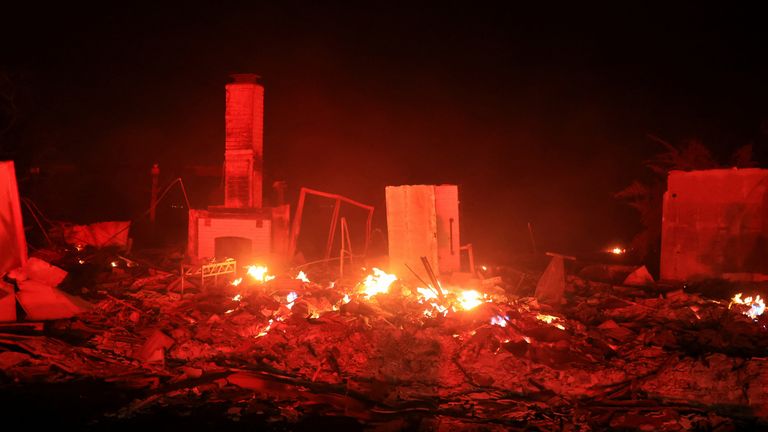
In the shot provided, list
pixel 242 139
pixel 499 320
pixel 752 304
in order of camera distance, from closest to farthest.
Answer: pixel 499 320, pixel 752 304, pixel 242 139

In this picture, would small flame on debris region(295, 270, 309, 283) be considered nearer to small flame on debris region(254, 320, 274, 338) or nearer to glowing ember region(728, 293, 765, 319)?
small flame on debris region(254, 320, 274, 338)

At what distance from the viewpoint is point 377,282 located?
12.1 m

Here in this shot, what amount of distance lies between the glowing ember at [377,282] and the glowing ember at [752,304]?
6.54 m

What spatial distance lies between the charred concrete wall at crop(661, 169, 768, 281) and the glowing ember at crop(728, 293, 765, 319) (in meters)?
1.23

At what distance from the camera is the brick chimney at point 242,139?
13.9m

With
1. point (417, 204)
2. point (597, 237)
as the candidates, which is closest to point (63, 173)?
point (417, 204)

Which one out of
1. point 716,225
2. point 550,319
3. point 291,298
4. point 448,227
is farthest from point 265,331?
point 716,225

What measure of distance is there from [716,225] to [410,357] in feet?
26.5

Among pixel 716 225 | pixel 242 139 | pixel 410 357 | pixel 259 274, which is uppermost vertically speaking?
pixel 242 139

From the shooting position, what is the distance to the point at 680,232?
12461mm

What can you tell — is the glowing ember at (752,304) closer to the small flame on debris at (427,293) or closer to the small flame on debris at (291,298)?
the small flame on debris at (427,293)

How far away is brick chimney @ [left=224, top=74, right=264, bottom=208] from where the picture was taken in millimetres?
13930

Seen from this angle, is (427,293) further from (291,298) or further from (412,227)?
(291,298)

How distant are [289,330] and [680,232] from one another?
8.93 metres
